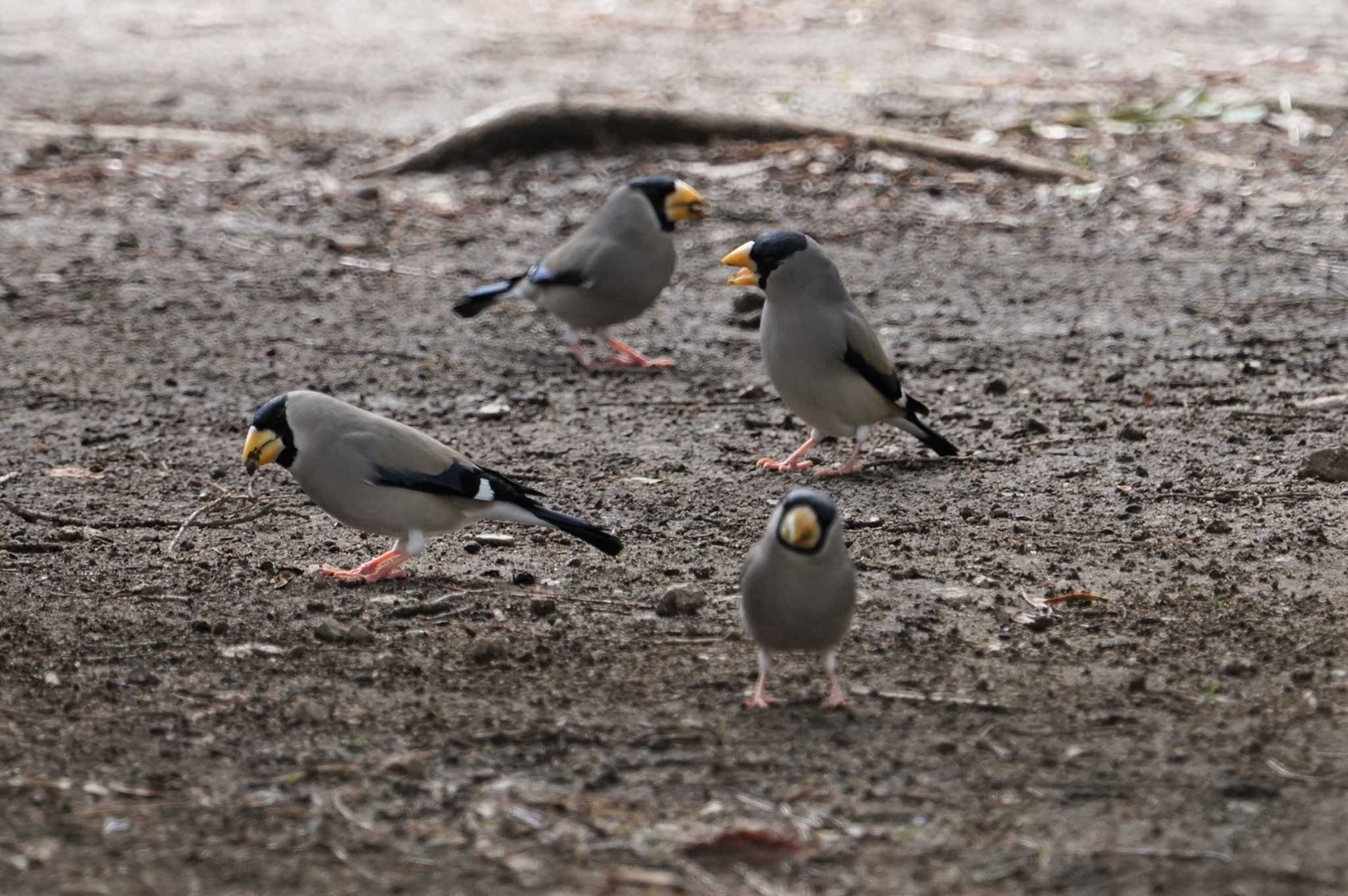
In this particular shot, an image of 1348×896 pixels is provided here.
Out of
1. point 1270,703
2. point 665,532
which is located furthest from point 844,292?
point 1270,703

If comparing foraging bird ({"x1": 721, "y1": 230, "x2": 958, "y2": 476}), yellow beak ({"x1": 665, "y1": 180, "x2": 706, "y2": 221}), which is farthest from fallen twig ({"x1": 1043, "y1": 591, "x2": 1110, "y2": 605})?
yellow beak ({"x1": 665, "y1": 180, "x2": 706, "y2": 221})

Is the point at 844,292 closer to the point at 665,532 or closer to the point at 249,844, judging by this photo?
the point at 665,532

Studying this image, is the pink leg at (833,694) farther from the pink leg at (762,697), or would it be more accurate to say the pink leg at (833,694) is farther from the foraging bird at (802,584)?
the pink leg at (762,697)

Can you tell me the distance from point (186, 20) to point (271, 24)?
81cm

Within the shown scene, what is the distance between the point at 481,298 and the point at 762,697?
430cm

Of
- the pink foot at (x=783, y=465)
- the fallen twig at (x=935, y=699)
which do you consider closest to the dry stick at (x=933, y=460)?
the pink foot at (x=783, y=465)

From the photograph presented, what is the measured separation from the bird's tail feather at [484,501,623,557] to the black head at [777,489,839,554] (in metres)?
1.09

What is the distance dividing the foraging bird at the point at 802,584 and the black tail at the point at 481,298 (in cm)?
421

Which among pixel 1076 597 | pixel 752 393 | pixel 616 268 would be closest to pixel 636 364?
pixel 616 268

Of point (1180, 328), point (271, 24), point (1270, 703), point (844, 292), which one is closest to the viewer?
point (1270, 703)

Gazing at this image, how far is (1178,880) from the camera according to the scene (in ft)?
10.8

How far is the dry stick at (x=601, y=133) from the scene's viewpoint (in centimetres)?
1081

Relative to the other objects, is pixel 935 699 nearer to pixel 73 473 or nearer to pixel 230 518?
pixel 230 518

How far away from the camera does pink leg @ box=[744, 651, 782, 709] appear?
410 centimetres
